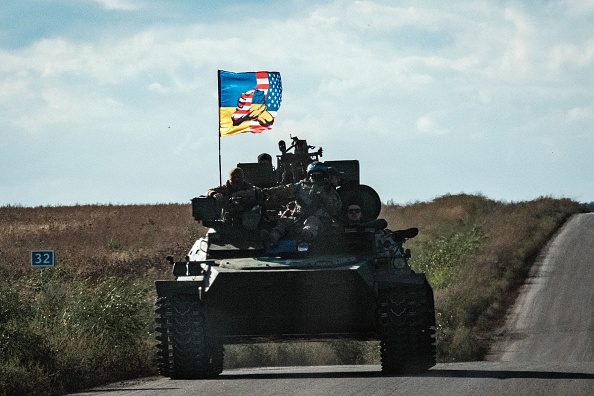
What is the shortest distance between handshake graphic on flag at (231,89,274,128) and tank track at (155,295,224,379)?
11.4 m

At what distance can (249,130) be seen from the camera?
31.1 metres

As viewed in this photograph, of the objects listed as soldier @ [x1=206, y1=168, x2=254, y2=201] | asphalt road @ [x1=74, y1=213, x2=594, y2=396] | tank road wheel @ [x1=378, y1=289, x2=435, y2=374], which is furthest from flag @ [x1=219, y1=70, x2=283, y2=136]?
tank road wheel @ [x1=378, y1=289, x2=435, y2=374]

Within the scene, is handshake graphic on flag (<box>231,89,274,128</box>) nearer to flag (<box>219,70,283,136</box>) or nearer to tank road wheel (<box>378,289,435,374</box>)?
flag (<box>219,70,283,136</box>)

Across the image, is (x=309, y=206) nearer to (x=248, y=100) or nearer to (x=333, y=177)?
(x=333, y=177)

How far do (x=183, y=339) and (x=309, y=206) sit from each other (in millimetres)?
2818

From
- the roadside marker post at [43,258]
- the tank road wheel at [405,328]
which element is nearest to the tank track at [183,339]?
the tank road wheel at [405,328]

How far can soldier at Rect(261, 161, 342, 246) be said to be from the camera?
20.7 meters

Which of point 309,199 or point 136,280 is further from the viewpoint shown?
point 136,280

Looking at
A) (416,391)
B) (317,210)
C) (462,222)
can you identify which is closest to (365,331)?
(317,210)

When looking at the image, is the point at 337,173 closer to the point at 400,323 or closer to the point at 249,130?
the point at 400,323

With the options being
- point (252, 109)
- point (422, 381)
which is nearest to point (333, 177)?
point (422, 381)

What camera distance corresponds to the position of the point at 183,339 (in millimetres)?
19594

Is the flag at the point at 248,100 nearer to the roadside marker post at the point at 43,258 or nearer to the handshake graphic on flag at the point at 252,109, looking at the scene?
the handshake graphic on flag at the point at 252,109

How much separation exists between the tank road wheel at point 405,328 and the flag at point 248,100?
11086 mm
